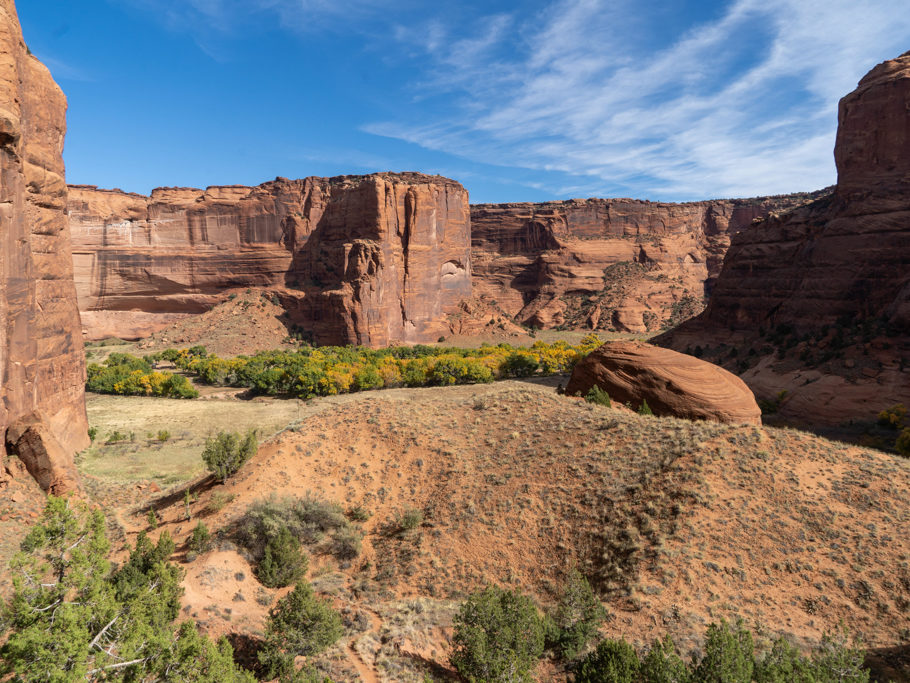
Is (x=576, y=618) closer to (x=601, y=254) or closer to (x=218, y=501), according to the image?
(x=218, y=501)

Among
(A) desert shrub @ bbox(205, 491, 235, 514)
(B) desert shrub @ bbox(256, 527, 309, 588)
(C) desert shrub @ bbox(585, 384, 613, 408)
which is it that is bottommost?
(B) desert shrub @ bbox(256, 527, 309, 588)

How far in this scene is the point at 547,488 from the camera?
16250 millimetres

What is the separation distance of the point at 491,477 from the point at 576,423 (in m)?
4.43

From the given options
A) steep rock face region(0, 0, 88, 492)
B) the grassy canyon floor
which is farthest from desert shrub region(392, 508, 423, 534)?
steep rock face region(0, 0, 88, 492)

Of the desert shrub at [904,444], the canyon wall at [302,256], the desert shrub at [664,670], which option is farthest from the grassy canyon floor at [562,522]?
the canyon wall at [302,256]

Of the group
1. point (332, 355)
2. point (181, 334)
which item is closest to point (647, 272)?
Result: point (332, 355)

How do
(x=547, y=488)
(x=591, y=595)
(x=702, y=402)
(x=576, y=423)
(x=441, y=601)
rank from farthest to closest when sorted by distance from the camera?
(x=702, y=402)
(x=576, y=423)
(x=547, y=488)
(x=441, y=601)
(x=591, y=595)

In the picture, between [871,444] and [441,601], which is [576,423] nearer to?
[441,601]

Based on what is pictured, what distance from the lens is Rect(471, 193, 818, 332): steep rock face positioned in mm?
93812

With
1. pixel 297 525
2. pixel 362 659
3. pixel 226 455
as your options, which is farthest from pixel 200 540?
pixel 362 659

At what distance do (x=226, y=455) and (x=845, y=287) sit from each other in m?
46.1

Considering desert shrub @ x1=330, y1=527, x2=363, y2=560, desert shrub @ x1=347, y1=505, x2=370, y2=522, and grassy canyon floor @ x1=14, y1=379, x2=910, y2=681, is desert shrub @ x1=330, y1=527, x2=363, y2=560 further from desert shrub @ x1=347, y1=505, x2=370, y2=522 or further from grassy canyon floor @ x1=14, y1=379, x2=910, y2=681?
desert shrub @ x1=347, y1=505, x2=370, y2=522

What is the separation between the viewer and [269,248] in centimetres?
7650

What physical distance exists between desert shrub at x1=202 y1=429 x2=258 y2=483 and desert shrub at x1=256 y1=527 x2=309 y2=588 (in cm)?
542
